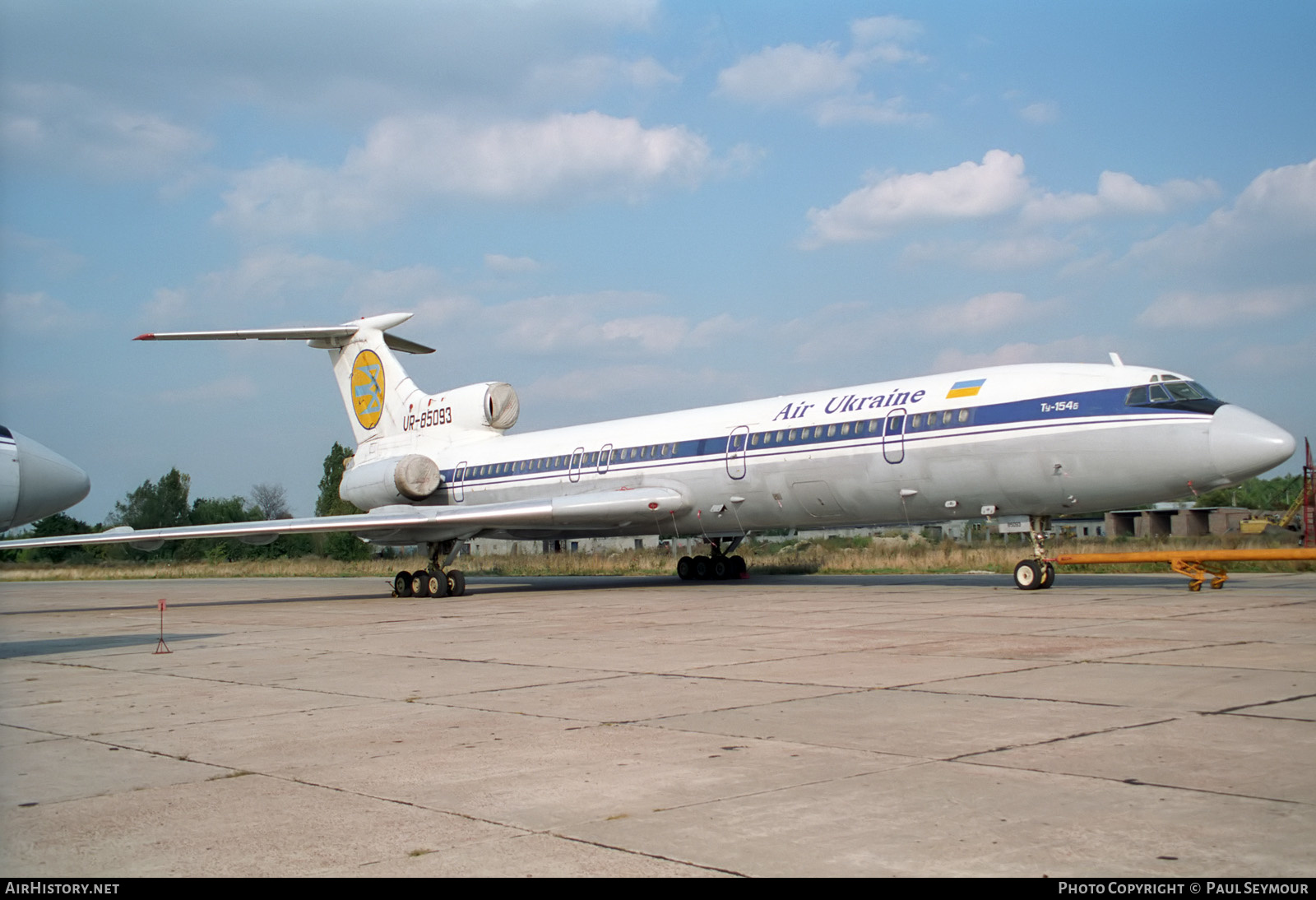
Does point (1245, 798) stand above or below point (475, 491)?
below

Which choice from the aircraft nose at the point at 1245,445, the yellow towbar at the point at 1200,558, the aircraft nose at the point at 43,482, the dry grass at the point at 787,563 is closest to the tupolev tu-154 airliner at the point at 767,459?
the aircraft nose at the point at 1245,445

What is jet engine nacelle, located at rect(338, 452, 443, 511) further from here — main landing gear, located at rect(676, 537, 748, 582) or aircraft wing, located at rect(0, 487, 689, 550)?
main landing gear, located at rect(676, 537, 748, 582)

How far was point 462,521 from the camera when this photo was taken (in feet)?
74.0

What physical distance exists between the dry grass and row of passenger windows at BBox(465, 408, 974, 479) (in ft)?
20.3

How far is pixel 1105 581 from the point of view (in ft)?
64.0

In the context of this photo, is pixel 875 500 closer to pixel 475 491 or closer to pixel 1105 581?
pixel 1105 581

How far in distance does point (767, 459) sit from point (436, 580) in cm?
743

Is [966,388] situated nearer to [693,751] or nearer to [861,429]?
[861,429]

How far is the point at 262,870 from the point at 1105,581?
1784 cm

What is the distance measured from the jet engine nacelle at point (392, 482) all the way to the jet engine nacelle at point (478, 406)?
150 centimetres

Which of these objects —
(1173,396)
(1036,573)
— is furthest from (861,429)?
(1173,396)

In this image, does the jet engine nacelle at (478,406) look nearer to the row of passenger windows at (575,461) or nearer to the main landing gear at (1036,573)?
the row of passenger windows at (575,461)

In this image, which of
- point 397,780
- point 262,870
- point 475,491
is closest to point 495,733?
point 397,780

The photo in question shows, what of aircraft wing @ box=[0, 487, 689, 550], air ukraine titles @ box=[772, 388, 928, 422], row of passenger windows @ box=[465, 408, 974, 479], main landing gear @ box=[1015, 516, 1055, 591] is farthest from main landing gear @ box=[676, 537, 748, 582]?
main landing gear @ box=[1015, 516, 1055, 591]
